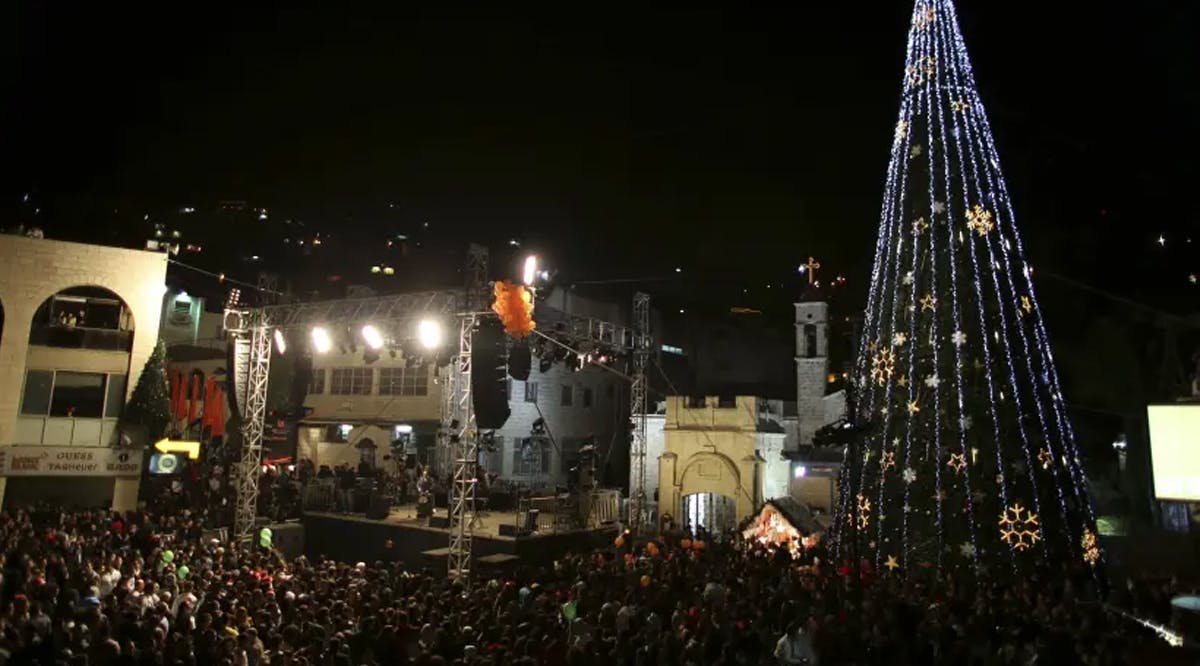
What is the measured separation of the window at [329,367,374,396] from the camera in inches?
1304

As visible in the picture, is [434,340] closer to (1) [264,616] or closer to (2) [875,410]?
(1) [264,616]

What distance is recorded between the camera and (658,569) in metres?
14.1

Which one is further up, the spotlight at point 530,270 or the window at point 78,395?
the spotlight at point 530,270

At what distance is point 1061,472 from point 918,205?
18.4 feet

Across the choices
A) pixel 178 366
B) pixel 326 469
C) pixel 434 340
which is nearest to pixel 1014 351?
pixel 434 340

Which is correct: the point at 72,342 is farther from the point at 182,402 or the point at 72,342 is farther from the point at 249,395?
the point at 182,402

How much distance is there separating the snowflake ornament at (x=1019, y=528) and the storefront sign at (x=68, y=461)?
24.3 metres

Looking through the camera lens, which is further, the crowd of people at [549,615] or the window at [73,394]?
the window at [73,394]

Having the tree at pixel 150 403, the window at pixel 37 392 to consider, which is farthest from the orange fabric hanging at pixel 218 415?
the window at pixel 37 392

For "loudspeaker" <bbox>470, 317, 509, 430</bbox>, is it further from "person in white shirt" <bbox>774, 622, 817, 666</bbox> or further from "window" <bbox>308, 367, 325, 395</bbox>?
"window" <bbox>308, 367, 325, 395</bbox>

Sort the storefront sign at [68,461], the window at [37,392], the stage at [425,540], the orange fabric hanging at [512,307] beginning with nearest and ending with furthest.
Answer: the orange fabric hanging at [512,307], the stage at [425,540], the storefront sign at [68,461], the window at [37,392]

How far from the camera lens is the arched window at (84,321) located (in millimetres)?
23266

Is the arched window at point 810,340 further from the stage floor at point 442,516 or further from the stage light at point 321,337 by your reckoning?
the stage light at point 321,337

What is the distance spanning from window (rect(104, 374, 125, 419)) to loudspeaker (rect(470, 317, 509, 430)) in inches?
554
